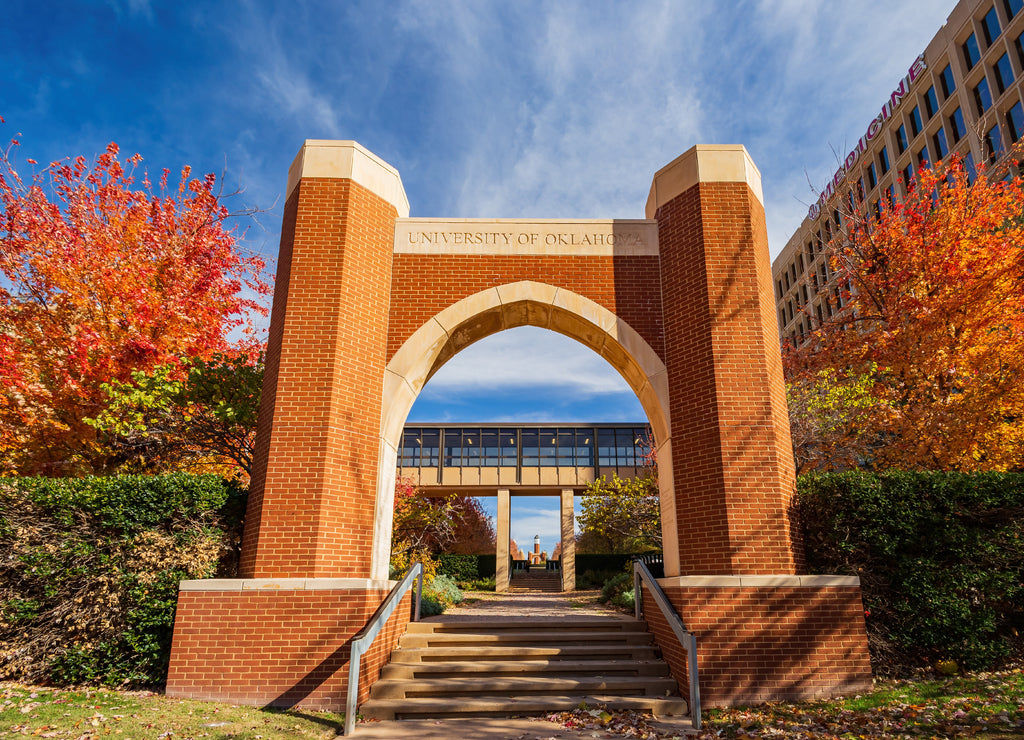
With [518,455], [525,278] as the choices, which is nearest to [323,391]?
[525,278]

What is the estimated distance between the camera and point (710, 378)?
834 cm

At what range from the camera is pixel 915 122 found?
29.3 metres

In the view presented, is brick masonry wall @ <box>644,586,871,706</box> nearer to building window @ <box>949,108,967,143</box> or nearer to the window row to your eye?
the window row

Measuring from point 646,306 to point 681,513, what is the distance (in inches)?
121

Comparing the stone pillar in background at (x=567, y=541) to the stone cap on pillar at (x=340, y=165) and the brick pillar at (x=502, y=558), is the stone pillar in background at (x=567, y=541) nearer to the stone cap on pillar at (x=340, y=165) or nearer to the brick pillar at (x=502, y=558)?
the brick pillar at (x=502, y=558)

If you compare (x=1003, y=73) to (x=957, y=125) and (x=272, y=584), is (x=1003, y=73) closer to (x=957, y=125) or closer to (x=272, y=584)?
(x=957, y=125)

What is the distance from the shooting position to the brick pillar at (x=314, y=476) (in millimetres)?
7016

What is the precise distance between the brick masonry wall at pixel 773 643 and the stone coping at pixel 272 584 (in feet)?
13.3

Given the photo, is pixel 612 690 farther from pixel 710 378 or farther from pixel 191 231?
pixel 191 231

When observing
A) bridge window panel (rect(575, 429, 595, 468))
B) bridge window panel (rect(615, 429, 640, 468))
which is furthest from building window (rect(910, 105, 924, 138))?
bridge window panel (rect(575, 429, 595, 468))

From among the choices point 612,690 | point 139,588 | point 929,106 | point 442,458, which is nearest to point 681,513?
point 612,690

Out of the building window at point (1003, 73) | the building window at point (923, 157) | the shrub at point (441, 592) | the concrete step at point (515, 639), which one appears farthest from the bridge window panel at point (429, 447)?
the building window at point (1003, 73)

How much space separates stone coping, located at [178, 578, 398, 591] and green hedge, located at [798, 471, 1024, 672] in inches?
243

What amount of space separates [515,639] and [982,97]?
29378 mm
